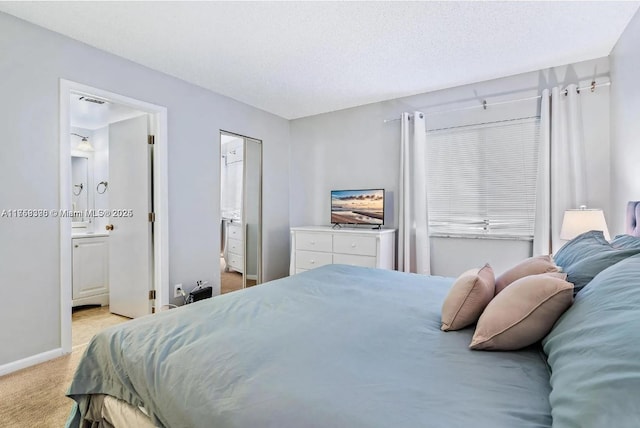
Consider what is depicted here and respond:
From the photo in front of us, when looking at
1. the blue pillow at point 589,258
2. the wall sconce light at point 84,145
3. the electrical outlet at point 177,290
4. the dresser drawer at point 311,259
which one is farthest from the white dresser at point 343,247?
the wall sconce light at point 84,145

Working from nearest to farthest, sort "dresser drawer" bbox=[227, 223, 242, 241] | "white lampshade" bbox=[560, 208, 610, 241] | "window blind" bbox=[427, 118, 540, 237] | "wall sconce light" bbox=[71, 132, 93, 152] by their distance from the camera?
"white lampshade" bbox=[560, 208, 610, 241] < "window blind" bbox=[427, 118, 540, 237] < "wall sconce light" bbox=[71, 132, 93, 152] < "dresser drawer" bbox=[227, 223, 242, 241]

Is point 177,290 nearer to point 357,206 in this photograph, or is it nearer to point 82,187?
point 357,206

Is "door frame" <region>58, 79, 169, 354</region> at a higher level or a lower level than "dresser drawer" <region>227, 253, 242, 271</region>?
higher

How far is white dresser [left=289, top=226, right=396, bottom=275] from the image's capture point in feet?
12.0

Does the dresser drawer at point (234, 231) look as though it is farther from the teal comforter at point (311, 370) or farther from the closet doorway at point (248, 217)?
the teal comforter at point (311, 370)

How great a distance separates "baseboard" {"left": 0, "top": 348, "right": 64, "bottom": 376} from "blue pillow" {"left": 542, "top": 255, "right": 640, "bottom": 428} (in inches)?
127

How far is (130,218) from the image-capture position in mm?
3514

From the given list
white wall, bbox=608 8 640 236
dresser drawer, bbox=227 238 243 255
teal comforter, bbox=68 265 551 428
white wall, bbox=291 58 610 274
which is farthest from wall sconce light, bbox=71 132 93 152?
white wall, bbox=608 8 640 236

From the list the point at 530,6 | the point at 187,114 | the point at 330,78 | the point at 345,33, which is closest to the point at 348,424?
the point at 345,33

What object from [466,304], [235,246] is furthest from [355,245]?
[235,246]

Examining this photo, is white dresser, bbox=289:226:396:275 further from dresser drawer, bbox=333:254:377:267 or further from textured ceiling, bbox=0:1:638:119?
textured ceiling, bbox=0:1:638:119

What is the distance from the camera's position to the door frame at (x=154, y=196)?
8.48ft

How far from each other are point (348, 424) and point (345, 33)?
2582mm

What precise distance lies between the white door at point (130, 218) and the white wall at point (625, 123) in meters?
4.12
